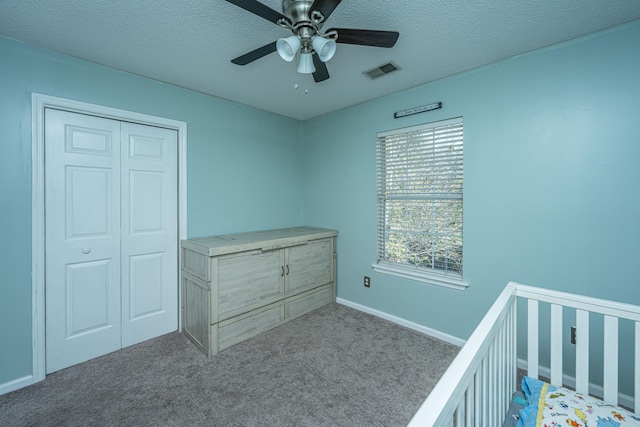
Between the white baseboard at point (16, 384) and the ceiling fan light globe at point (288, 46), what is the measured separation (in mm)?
2882

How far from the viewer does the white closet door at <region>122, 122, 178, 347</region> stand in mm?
2447

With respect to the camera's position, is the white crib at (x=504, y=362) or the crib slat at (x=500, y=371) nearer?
the white crib at (x=504, y=362)

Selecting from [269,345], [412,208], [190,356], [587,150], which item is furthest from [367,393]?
[587,150]

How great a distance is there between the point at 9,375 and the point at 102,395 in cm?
72

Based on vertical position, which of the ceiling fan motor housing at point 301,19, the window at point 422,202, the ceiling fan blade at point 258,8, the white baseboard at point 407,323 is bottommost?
the white baseboard at point 407,323

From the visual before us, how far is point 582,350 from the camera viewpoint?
137cm

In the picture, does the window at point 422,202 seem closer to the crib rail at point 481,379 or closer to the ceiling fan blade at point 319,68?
the crib rail at point 481,379

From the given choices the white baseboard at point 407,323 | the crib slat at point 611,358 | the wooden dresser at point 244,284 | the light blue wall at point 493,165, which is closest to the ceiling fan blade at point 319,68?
the light blue wall at point 493,165

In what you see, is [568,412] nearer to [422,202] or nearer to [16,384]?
[422,202]

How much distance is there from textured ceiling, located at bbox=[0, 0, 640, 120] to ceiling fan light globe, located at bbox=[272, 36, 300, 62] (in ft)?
1.14

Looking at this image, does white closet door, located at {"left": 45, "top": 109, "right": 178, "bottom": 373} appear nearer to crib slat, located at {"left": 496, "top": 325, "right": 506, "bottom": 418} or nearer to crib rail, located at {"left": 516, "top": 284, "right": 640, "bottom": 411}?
crib slat, located at {"left": 496, "top": 325, "right": 506, "bottom": 418}

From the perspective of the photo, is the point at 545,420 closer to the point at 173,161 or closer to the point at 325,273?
the point at 325,273

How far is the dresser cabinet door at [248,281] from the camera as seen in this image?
2.39 m

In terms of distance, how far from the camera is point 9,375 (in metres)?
1.90
